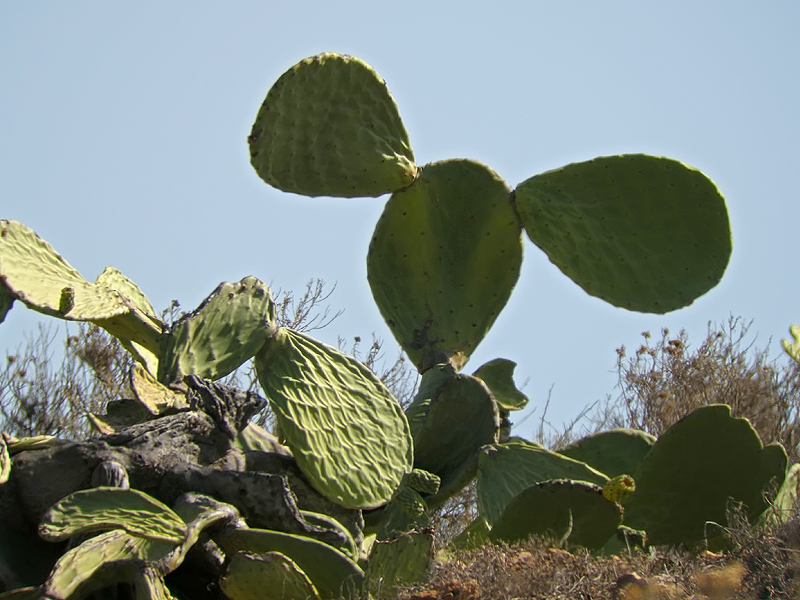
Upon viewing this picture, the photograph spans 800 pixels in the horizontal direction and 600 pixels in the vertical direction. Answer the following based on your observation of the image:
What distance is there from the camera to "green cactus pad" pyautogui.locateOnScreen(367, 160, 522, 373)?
4.25 meters

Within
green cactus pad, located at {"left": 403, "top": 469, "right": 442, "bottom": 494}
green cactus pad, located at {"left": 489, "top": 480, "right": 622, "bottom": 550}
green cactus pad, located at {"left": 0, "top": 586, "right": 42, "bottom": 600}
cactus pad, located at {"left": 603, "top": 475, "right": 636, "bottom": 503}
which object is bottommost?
green cactus pad, located at {"left": 0, "top": 586, "right": 42, "bottom": 600}

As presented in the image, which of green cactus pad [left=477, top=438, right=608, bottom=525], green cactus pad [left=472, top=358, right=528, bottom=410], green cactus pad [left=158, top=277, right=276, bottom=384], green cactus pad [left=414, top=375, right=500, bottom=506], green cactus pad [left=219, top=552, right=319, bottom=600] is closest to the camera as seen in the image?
green cactus pad [left=219, top=552, right=319, bottom=600]

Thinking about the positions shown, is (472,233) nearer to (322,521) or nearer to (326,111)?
(326,111)

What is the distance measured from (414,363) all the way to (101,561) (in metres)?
1.78

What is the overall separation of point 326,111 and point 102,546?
71.6 inches

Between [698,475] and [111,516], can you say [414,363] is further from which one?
[111,516]

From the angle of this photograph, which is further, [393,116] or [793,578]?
[393,116]

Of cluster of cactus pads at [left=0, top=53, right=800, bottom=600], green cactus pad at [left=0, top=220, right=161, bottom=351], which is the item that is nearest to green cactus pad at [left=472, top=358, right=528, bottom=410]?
cluster of cactus pads at [left=0, top=53, right=800, bottom=600]

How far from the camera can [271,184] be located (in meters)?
4.09

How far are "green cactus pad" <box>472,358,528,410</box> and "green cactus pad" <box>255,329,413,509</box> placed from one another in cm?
60

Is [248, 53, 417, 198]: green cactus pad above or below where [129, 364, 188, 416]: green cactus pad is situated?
above

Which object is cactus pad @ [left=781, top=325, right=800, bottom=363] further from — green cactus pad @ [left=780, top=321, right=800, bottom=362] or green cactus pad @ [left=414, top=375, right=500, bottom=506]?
green cactus pad @ [left=414, top=375, right=500, bottom=506]

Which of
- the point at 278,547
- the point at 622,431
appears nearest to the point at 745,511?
the point at 622,431

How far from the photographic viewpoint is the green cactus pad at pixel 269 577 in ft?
9.08
